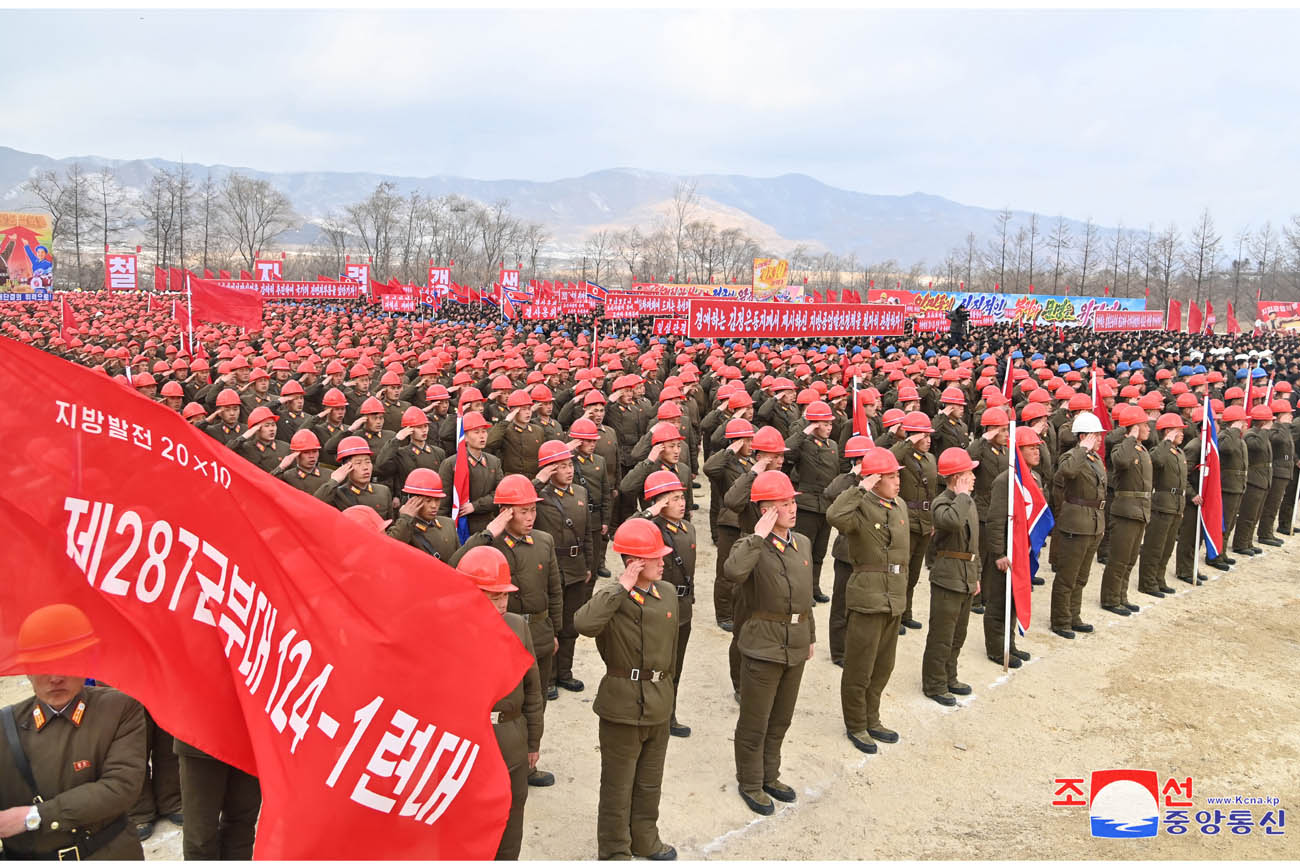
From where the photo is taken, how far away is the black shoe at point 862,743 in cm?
607

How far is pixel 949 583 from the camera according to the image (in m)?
6.66

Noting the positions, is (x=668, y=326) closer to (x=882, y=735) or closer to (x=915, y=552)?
(x=915, y=552)

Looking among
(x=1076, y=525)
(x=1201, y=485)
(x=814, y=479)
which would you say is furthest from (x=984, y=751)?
(x=1201, y=485)

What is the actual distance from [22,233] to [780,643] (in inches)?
1598

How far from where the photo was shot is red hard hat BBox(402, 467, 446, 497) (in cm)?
555

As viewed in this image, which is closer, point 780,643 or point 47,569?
point 47,569

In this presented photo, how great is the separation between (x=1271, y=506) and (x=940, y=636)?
25.8 ft

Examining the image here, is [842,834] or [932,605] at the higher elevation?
[932,605]

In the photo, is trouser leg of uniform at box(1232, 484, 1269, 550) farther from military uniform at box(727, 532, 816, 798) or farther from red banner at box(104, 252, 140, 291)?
red banner at box(104, 252, 140, 291)

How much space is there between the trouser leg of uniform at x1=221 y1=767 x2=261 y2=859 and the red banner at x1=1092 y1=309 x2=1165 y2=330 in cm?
3640

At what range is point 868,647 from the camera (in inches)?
240

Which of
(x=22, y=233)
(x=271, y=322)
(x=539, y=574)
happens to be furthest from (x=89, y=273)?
(x=539, y=574)

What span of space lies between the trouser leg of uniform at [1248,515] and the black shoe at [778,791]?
8935 millimetres

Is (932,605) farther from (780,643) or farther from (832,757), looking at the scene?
(780,643)
